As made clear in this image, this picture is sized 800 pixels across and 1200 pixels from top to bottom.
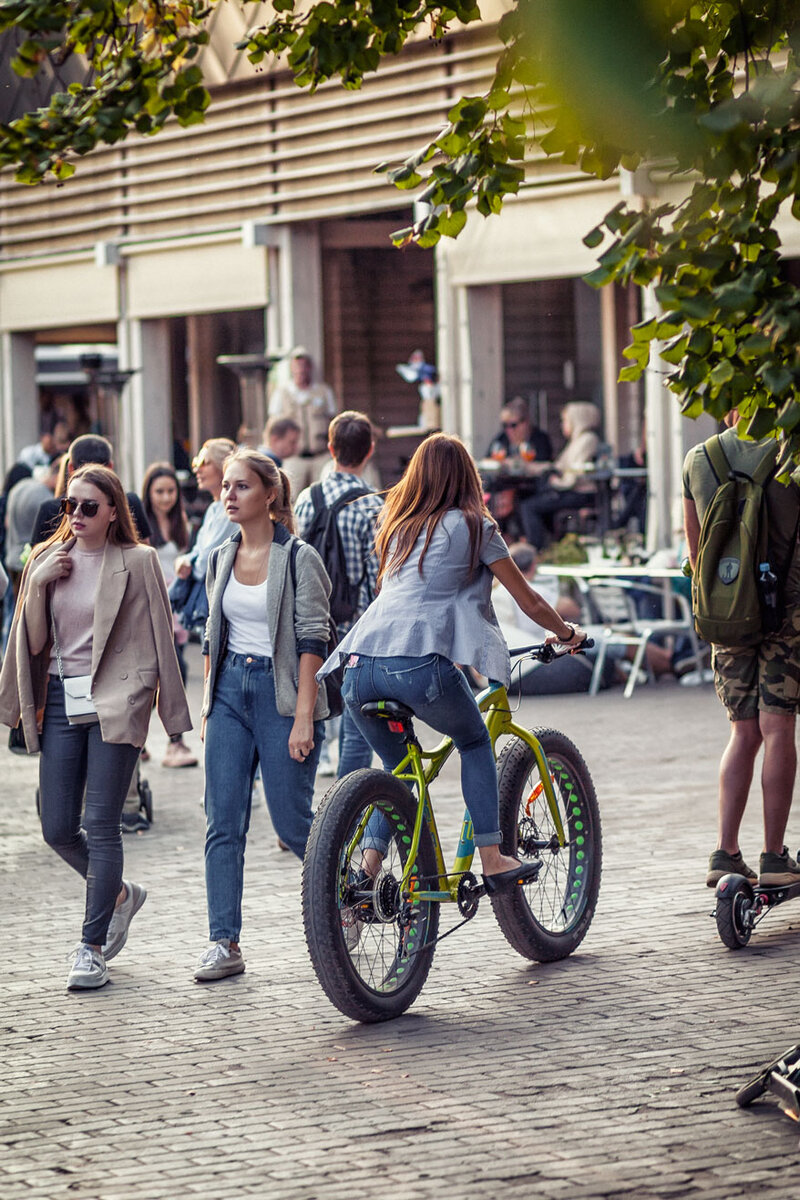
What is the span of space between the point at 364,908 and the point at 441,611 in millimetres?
993

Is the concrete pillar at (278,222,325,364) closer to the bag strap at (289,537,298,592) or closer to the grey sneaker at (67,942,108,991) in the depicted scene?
the bag strap at (289,537,298,592)

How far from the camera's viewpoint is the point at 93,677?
6727mm

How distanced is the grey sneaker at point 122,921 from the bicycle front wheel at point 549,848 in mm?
1357

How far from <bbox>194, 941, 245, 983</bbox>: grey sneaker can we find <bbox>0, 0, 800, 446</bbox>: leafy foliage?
8.68 feet

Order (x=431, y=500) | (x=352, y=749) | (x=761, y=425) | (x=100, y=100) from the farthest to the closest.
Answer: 1. (x=352, y=749)
2. (x=431, y=500)
3. (x=100, y=100)
4. (x=761, y=425)

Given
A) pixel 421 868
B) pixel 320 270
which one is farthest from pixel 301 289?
pixel 421 868

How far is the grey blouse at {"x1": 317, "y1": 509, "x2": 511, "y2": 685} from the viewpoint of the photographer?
6.16 metres

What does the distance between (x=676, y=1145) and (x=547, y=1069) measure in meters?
0.71

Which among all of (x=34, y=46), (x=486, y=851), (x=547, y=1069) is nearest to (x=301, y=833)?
(x=486, y=851)

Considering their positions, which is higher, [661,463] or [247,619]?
[661,463]

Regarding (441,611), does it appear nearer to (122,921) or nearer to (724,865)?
(122,921)

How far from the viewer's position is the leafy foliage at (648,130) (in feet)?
14.8

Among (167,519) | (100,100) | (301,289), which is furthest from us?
(301,289)

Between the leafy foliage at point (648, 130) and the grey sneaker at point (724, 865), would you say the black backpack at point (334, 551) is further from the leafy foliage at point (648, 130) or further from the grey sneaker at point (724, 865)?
the leafy foliage at point (648, 130)
